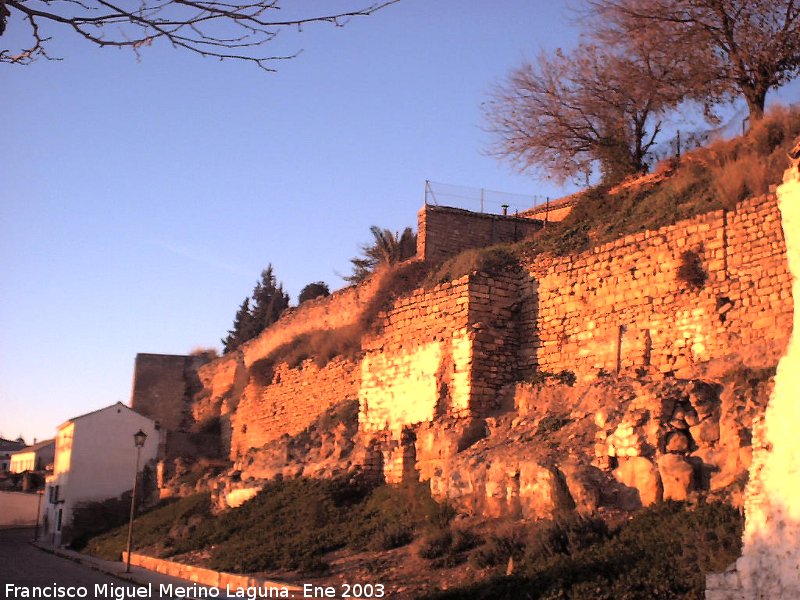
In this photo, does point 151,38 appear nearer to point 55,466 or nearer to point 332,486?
point 332,486

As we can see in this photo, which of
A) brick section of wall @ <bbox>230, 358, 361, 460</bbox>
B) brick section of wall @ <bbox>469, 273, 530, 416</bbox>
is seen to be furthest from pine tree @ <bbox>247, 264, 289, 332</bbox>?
brick section of wall @ <bbox>469, 273, 530, 416</bbox>

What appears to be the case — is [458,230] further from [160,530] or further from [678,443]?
[678,443]

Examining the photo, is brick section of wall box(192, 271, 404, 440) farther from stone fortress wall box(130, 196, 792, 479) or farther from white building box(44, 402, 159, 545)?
stone fortress wall box(130, 196, 792, 479)

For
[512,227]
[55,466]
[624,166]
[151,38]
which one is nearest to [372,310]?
[512,227]

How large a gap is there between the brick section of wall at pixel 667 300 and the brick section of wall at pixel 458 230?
24.3ft

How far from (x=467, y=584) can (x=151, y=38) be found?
20.9ft

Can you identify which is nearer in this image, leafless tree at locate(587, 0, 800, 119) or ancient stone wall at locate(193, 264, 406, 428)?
leafless tree at locate(587, 0, 800, 119)

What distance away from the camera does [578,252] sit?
15008 mm

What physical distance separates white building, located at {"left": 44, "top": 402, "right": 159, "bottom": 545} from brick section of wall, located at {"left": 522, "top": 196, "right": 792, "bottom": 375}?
54.0 feet

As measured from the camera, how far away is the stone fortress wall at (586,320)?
11.8m

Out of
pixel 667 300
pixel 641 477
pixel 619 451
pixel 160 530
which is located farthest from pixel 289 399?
pixel 641 477

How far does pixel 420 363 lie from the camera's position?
1544cm

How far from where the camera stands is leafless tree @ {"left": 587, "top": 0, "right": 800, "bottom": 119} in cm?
1688

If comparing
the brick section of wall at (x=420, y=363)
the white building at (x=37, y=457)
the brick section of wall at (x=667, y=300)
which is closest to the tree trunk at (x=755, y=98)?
the brick section of wall at (x=667, y=300)
